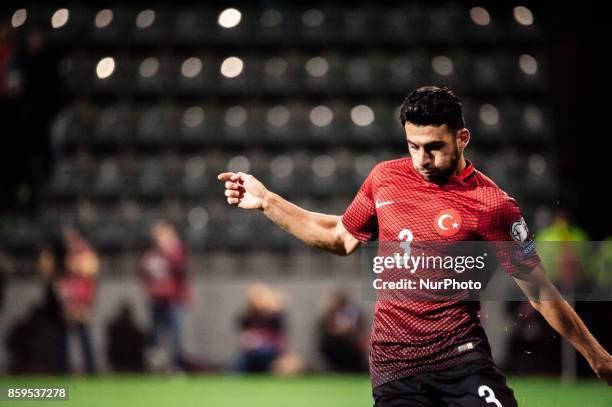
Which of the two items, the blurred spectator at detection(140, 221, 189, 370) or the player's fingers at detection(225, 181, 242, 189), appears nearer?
the player's fingers at detection(225, 181, 242, 189)

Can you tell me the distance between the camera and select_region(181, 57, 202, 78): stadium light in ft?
51.2

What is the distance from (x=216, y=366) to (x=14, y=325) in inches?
115

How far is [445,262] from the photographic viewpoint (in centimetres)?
338

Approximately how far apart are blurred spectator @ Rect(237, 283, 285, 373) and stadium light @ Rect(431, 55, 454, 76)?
18.0ft

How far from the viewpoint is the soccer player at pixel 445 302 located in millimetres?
3266

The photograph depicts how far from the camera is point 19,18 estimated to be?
11336mm

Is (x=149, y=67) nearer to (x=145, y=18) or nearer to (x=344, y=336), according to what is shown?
(x=145, y=18)

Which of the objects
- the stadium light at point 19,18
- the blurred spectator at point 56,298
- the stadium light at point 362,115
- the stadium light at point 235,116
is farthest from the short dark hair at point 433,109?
the stadium light at point 235,116

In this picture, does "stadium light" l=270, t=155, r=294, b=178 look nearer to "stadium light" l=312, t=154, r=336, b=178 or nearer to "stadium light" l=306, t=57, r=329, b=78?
"stadium light" l=312, t=154, r=336, b=178

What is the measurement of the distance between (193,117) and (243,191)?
469 inches

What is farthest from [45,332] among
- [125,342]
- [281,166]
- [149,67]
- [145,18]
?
[145,18]

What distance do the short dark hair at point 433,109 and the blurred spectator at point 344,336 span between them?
8700 millimetres

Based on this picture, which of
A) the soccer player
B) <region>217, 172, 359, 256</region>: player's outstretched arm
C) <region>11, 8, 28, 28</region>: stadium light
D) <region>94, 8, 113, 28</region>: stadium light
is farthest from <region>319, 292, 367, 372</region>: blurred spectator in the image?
the soccer player

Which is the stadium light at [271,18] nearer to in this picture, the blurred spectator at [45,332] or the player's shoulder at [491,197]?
the blurred spectator at [45,332]
